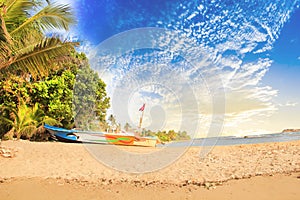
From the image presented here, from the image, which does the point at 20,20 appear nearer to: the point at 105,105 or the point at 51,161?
the point at 51,161

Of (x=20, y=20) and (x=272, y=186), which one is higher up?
(x=20, y=20)

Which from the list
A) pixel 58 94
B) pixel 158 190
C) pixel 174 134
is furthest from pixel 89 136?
pixel 158 190

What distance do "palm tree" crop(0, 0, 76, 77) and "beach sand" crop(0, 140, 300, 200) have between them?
2890 millimetres

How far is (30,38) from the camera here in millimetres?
7277

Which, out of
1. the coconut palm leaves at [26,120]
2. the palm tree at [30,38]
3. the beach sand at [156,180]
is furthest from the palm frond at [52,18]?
the coconut palm leaves at [26,120]

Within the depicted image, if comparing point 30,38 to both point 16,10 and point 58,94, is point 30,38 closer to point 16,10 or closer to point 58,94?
point 16,10

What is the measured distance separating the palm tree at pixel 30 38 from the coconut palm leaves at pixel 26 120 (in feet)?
21.9

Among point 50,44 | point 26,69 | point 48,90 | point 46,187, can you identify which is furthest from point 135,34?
point 48,90

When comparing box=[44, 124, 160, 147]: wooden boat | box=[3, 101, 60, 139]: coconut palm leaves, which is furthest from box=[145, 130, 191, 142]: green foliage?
box=[3, 101, 60, 139]: coconut palm leaves

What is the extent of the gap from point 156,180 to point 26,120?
9604 mm

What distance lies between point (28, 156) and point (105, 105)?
27.6 feet

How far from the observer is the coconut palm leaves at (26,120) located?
42.4 feet

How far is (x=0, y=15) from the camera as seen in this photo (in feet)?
19.2

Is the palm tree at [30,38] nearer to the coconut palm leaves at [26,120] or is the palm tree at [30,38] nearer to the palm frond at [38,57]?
the palm frond at [38,57]
